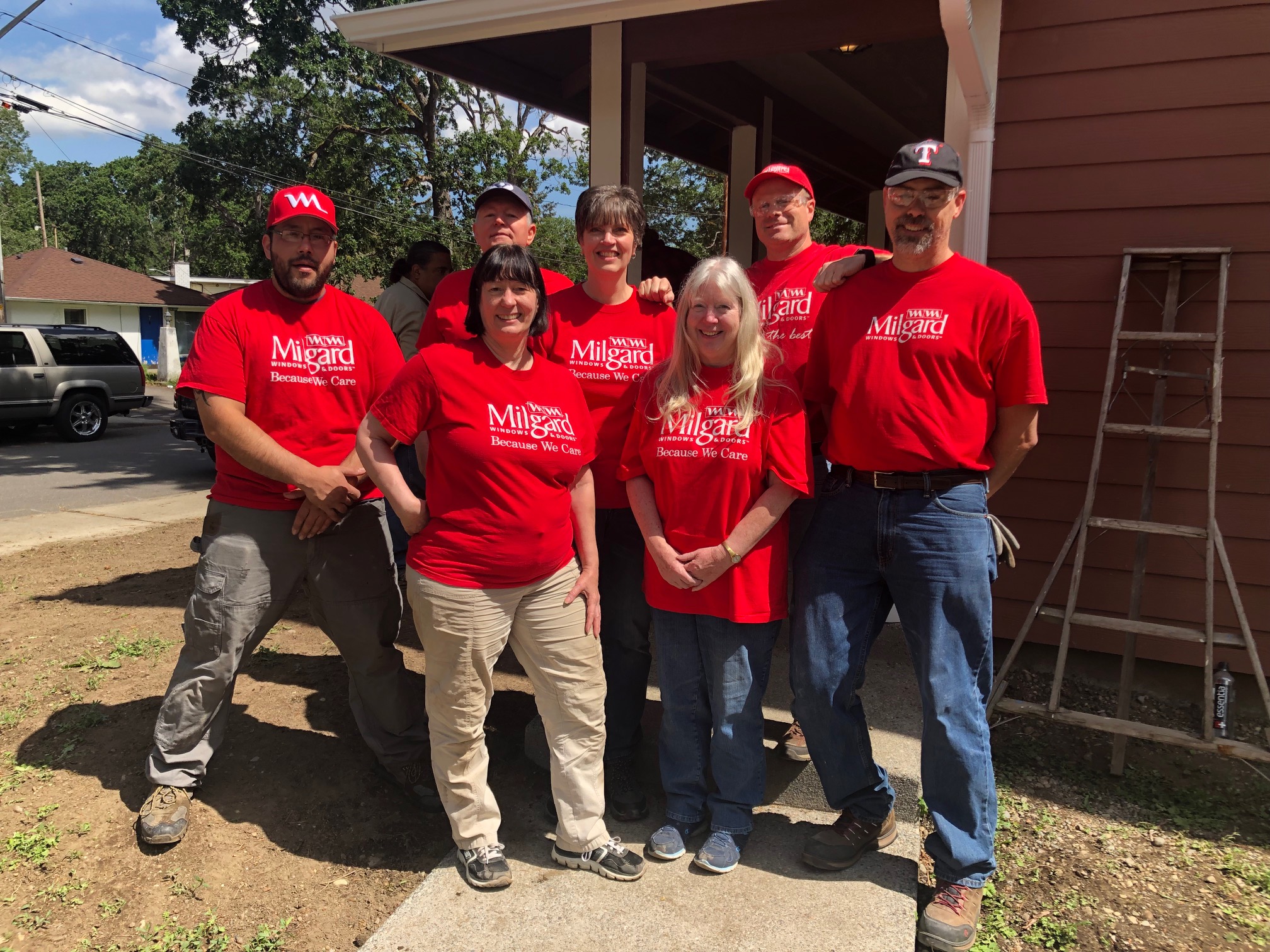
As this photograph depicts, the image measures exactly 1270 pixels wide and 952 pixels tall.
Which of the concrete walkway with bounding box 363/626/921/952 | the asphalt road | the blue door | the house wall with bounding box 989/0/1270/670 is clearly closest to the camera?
the concrete walkway with bounding box 363/626/921/952

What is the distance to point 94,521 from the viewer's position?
24.9 ft

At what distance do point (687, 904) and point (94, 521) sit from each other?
7.36m

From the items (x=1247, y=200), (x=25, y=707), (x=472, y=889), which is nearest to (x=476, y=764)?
(x=472, y=889)

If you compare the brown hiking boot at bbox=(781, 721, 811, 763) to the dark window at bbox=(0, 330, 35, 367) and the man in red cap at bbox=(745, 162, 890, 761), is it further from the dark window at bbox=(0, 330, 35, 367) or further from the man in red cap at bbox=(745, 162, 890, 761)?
the dark window at bbox=(0, 330, 35, 367)

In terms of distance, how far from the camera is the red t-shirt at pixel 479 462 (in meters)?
2.26

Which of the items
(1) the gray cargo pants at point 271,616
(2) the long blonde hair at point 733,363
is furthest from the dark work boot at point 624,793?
(2) the long blonde hair at point 733,363

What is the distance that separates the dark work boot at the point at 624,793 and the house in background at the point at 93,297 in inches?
1330

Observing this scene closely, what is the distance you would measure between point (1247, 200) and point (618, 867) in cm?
371

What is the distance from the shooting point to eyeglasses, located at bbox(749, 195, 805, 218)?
258cm

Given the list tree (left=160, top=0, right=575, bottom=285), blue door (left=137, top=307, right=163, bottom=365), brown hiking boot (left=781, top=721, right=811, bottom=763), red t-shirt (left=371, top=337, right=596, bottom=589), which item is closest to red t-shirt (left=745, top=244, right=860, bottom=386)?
red t-shirt (left=371, top=337, right=596, bottom=589)

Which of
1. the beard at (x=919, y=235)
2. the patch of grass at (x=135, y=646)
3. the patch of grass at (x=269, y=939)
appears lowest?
the patch of grass at (x=269, y=939)

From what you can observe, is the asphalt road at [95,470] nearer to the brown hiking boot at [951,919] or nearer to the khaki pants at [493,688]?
the khaki pants at [493,688]

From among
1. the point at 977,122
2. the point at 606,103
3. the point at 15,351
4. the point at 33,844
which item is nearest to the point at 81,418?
the point at 15,351

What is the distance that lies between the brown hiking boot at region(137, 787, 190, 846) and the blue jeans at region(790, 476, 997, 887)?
1992 millimetres
